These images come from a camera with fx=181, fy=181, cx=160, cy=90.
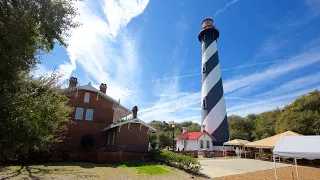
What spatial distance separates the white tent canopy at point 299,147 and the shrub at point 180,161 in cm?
508

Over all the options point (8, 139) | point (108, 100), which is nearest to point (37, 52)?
point (8, 139)

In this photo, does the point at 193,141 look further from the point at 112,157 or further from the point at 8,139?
the point at 8,139

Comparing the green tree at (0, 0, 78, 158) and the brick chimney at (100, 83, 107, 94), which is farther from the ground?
the brick chimney at (100, 83, 107, 94)

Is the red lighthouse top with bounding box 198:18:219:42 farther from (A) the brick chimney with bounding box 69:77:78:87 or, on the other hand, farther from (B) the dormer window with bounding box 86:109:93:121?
(B) the dormer window with bounding box 86:109:93:121

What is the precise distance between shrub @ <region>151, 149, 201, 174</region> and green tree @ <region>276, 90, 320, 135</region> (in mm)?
19651

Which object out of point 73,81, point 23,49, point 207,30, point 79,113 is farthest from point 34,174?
point 207,30

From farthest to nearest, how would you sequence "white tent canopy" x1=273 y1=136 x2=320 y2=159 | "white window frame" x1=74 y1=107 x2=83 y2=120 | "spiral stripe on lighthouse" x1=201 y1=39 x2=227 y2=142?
"spiral stripe on lighthouse" x1=201 y1=39 x2=227 y2=142, "white window frame" x1=74 y1=107 x2=83 y2=120, "white tent canopy" x1=273 y1=136 x2=320 y2=159

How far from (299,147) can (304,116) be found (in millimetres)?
20401

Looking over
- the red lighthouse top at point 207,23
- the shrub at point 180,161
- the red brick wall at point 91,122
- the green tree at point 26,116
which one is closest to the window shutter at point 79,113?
the red brick wall at point 91,122

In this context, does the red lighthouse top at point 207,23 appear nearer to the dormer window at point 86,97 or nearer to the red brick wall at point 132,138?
the red brick wall at point 132,138

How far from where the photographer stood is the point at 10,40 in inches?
202

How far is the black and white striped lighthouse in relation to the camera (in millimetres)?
29734

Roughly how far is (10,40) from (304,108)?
3358 cm

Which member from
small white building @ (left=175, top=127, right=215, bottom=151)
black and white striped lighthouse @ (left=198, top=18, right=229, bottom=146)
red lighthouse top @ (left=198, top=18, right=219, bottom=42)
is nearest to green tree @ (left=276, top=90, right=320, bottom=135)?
black and white striped lighthouse @ (left=198, top=18, right=229, bottom=146)
